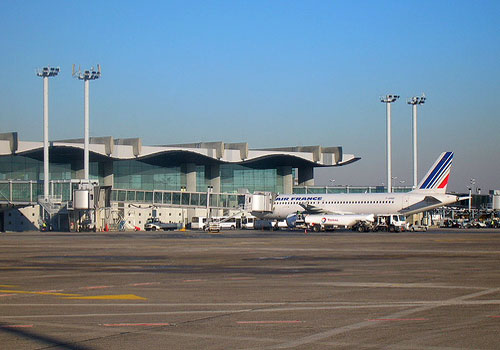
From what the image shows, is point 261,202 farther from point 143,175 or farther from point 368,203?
point 143,175

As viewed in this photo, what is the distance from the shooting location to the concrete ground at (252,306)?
34.2 feet

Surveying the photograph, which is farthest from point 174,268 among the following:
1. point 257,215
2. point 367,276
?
point 257,215

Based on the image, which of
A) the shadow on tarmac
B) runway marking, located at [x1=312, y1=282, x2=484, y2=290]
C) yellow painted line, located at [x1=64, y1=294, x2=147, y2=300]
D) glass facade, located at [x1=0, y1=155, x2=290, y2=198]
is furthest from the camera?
glass facade, located at [x1=0, y1=155, x2=290, y2=198]

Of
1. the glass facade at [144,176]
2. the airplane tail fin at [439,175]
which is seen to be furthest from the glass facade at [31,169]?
the airplane tail fin at [439,175]

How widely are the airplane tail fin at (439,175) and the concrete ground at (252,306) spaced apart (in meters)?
55.4

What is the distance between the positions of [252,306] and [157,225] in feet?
254

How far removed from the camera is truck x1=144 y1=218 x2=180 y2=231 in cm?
8994

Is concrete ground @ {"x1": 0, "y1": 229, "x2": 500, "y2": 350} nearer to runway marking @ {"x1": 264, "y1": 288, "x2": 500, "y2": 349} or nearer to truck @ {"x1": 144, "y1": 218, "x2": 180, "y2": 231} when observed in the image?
runway marking @ {"x1": 264, "y1": 288, "x2": 500, "y2": 349}

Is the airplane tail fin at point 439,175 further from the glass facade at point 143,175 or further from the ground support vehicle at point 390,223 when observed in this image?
the glass facade at point 143,175

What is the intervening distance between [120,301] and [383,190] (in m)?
114

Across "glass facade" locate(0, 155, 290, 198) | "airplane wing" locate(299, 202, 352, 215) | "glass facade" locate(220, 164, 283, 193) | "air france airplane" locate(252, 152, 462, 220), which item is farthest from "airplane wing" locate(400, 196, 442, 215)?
"glass facade" locate(220, 164, 283, 193)

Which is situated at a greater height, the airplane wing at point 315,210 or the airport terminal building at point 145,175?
the airport terminal building at point 145,175

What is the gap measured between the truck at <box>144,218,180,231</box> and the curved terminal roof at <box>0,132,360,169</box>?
926 cm

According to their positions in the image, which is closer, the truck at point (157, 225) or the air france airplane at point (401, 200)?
the air france airplane at point (401, 200)
